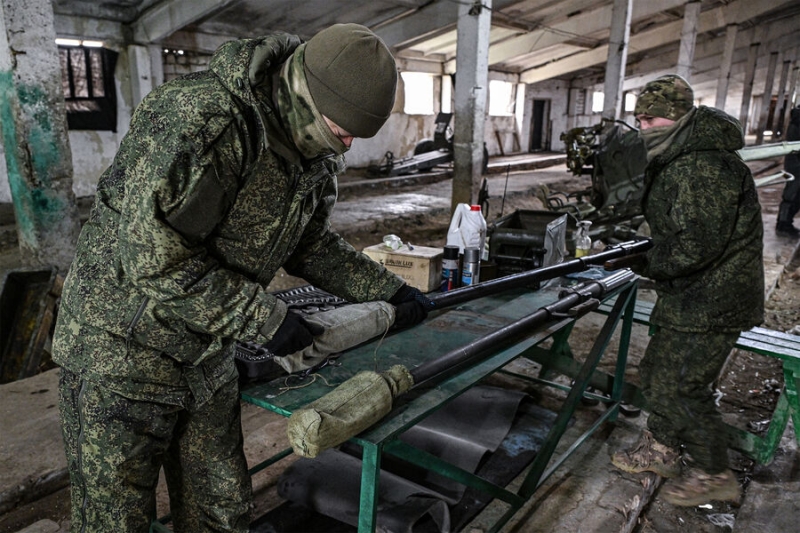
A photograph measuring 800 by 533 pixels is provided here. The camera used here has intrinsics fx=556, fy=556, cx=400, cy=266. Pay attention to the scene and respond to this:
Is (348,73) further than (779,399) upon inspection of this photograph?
No

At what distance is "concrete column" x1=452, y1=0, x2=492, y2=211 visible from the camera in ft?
23.6

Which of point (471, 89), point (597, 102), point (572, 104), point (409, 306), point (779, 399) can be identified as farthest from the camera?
point (597, 102)

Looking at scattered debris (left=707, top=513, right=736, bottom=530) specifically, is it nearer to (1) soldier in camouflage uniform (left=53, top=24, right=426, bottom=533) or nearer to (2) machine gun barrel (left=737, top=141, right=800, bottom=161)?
A: (1) soldier in camouflage uniform (left=53, top=24, right=426, bottom=533)

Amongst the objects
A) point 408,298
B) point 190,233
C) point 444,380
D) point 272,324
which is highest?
point 190,233

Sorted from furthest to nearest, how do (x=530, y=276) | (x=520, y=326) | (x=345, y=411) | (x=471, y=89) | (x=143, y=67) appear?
(x=143, y=67) → (x=471, y=89) → (x=530, y=276) → (x=520, y=326) → (x=345, y=411)

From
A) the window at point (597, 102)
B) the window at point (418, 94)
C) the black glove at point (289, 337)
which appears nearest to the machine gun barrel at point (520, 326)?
the black glove at point (289, 337)

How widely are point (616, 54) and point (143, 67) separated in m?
8.51

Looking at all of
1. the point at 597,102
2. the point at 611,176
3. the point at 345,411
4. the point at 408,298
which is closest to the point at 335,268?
the point at 408,298

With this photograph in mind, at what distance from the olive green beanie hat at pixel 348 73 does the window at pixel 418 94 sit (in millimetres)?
13994

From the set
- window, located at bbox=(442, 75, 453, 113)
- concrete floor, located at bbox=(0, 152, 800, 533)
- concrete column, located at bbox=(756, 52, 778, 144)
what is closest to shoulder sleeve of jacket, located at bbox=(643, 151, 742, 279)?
concrete floor, located at bbox=(0, 152, 800, 533)

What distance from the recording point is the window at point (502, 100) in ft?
60.1

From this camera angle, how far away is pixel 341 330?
179 cm

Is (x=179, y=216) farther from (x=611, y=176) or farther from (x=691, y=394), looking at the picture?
(x=611, y=176)

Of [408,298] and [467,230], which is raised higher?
[467,230]
